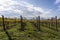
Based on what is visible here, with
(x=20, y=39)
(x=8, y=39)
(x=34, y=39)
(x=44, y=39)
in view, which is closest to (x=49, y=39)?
(x=44, y=39)

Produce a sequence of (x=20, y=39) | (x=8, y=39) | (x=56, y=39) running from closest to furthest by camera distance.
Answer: (x=8, y=39) → (x=20, y=39) → (x=56, y=39)

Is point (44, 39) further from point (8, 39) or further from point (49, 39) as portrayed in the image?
point (8, 39)

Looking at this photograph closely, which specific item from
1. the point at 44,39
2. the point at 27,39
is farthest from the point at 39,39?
the point at 27,39

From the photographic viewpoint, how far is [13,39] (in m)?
27.1

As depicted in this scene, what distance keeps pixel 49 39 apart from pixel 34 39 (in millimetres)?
3376

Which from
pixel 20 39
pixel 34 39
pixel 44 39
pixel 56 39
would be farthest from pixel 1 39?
pixel 56 39

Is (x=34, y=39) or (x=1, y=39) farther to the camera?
(x=34, y=39)

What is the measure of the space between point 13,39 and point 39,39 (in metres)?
6.04

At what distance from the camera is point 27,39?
28422 millimetres

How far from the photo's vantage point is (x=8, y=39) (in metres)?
26.1

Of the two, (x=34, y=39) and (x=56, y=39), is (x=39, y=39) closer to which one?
(x=34, y=39)

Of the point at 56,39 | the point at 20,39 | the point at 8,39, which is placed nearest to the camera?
the point at 8,39

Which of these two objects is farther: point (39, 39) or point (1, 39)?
point (39, 39)

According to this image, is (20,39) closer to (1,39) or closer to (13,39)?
(13,39)
